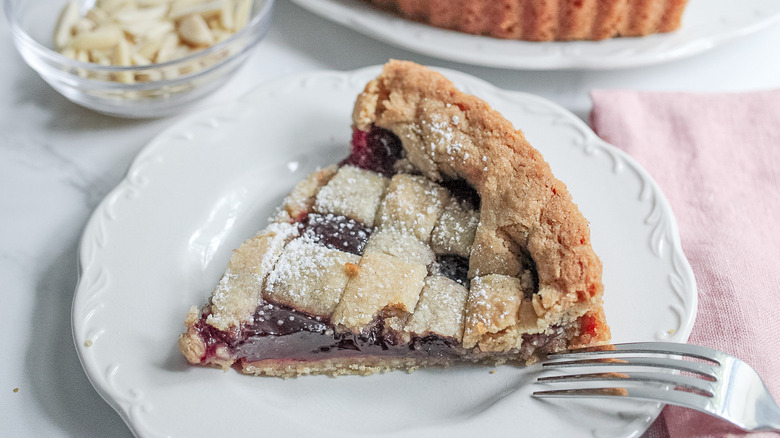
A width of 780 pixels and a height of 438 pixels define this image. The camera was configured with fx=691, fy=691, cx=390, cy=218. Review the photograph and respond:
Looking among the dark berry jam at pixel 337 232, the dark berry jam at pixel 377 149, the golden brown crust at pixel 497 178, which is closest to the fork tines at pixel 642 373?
the golden brown crust at pixel 497 178

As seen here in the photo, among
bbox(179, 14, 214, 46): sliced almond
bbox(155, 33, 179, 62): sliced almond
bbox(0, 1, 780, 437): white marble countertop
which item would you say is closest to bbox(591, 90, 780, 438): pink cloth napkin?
bbox(0, 1, 780, 437): white marble countertop

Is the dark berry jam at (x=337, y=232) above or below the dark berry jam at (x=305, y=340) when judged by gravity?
above

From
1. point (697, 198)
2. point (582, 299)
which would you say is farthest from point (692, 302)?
point (697, 198)

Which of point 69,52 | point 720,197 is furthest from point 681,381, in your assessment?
point 69,52

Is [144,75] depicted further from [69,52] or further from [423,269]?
[423,269]

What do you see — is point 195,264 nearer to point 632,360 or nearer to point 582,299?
point 582,299

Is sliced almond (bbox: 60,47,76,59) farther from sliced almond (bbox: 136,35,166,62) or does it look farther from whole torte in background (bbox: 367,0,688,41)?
whole torte in background (bbox: 367,0,688,41)

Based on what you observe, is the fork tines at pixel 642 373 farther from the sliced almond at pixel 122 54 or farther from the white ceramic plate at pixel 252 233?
the sliced almond at pixel 122 54

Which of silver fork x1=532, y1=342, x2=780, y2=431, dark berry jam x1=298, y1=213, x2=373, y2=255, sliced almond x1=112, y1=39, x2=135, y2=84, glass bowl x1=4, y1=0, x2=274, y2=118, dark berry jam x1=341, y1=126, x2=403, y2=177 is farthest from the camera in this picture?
sliced almond x1=112, y1=39, x2=135, y2=84
